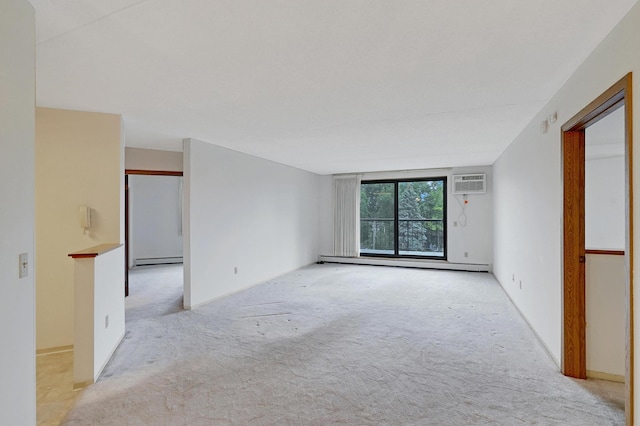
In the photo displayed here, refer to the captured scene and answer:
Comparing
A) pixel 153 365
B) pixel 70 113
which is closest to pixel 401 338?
pixel 153 365

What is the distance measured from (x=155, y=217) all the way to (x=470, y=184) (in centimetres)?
763

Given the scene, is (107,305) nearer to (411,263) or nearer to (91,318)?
(91,318)

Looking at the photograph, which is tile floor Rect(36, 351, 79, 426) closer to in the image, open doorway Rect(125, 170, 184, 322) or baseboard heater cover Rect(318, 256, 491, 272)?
open doorway Rect(125, 170, 184, 322)

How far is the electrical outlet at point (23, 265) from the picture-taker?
1.61 metres

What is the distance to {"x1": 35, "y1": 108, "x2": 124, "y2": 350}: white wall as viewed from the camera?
3.16 meters

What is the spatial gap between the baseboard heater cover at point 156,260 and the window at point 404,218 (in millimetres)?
4830

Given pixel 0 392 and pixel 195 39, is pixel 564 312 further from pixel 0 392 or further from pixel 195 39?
pixel 0 392

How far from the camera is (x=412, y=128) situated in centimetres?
395

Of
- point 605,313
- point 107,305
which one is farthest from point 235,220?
point 605,313

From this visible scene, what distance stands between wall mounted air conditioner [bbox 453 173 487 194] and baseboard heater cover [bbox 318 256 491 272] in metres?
1.61

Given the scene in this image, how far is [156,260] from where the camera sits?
8.34m

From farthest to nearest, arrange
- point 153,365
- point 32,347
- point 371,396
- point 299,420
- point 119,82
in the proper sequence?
1. point 153,365
2. point 119,82
3. point 371,396
4. point 299,420
5. point 32,347

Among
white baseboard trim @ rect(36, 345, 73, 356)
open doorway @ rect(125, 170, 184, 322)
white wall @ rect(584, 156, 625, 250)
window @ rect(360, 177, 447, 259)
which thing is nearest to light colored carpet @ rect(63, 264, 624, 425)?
white baseboard trim @ rect(36, 345, 73, 356)

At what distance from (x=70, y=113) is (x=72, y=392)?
252 cm
